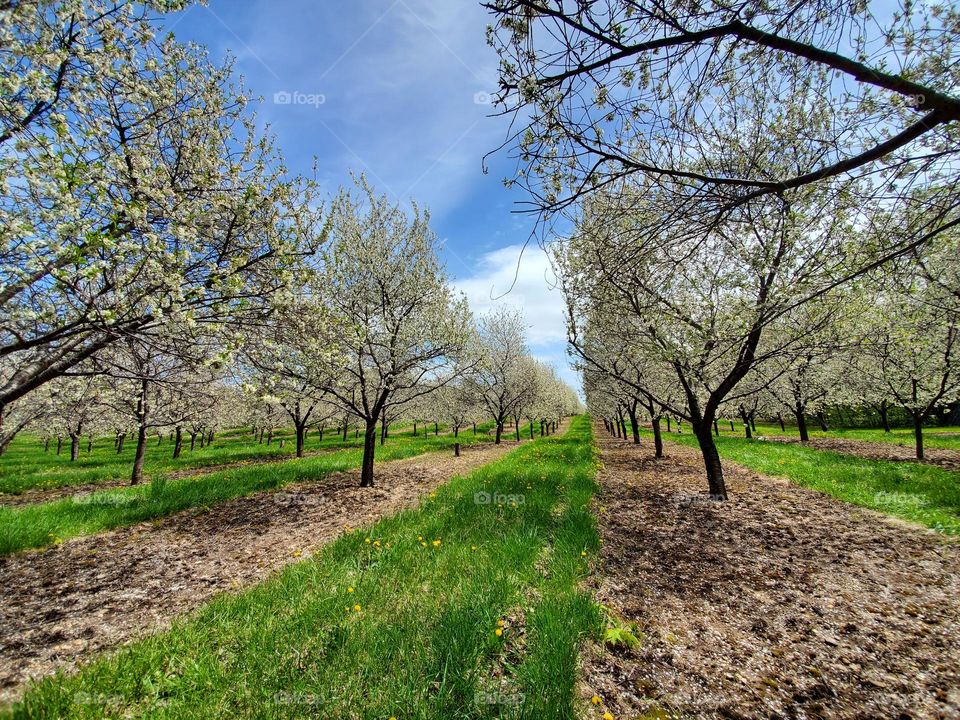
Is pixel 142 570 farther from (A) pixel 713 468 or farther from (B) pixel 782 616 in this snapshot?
(A) pixel 713 468

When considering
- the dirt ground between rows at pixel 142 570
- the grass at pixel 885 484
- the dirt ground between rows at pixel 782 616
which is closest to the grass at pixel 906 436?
the grass at pixel 885 484

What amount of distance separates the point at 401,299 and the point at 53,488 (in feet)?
60.5

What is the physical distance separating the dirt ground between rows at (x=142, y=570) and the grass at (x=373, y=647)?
45.2 inches

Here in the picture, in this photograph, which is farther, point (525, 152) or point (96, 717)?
point (525, 152)

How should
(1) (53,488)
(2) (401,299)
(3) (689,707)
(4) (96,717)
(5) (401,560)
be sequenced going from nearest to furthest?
(4) (96,717), (3) (689,707), (5) (401,560), (2) (401,299), (1) (53,488)

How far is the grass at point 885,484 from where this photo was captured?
25.4ft

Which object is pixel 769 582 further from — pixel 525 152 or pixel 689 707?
pixel 525 152

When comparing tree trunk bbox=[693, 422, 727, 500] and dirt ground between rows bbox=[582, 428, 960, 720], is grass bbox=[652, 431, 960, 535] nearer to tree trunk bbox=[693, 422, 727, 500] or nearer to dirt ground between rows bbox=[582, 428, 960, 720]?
dirt ground between rows bbox=[582, 428, 960, 720]

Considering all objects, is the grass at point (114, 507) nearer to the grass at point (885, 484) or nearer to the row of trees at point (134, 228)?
the row of trees at point (134, 228)

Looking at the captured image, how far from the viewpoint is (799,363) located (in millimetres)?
9906

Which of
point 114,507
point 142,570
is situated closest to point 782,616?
point 142,570

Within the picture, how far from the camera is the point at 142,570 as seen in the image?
6.53 meters

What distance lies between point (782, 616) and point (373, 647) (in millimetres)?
4845

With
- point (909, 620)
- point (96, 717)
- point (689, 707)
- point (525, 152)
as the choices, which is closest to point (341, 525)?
point (96, 717)
